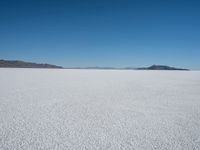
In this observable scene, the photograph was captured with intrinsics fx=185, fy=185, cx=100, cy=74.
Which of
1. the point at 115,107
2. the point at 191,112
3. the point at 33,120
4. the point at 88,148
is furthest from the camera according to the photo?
the point at 115,107

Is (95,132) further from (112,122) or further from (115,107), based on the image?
(115,107)

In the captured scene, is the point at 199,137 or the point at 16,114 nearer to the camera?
the point at 199,137

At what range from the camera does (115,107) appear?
3.85 meters

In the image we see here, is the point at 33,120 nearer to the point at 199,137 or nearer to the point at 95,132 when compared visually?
the point at 95,132

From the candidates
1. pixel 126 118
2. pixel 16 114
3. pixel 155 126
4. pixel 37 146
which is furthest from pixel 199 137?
pixel 16 114

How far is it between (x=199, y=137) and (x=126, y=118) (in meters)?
1.10

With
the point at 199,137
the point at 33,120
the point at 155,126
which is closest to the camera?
the point at 199,137

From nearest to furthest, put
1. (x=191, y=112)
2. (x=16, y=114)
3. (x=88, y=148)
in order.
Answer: (x=88, y=148) → (x=16, y=114) → (x=191, y=112)

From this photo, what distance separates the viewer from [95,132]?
96.4 inches

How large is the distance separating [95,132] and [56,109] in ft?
4.57

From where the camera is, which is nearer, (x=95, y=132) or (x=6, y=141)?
(x=6, y=141)

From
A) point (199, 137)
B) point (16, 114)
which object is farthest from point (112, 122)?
point (16, 114)

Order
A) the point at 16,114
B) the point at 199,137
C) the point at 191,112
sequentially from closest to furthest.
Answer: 1. the point at 199,137
2. the point at 16,114
3. the point at 191,112

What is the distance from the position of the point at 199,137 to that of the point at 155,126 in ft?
1.92
